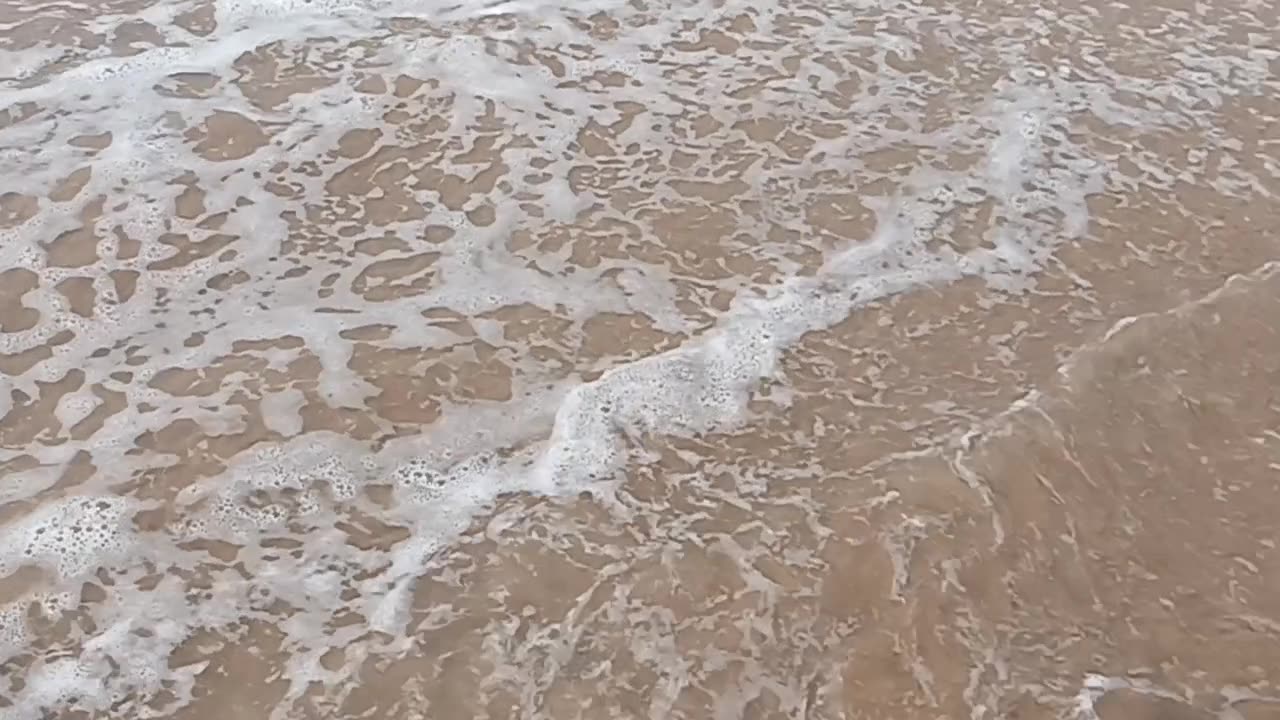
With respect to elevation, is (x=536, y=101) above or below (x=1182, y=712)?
above

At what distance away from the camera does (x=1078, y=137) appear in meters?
3.87

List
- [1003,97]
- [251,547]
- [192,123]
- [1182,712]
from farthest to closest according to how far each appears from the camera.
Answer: [1003,97], [192,123], [251,547], [1182,712]

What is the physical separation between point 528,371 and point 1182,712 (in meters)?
1.55

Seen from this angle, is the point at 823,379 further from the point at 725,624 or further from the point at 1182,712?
the point at 1182,712

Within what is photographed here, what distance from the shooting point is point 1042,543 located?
2725 millimetres

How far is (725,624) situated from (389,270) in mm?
1338

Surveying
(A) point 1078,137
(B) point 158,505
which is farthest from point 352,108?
(A) point 1078,137

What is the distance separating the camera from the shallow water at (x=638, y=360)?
98.9 inches

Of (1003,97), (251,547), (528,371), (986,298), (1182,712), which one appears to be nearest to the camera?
(1182,712)

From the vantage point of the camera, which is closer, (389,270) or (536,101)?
(389,270)

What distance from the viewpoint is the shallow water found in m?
2.51

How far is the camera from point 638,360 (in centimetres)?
312

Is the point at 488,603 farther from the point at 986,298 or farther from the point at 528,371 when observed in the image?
the point at 986,298

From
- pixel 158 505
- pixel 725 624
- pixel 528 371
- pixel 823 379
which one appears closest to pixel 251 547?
pixel 158 505
